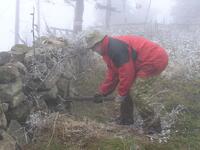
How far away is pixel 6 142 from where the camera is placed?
16.4 feet

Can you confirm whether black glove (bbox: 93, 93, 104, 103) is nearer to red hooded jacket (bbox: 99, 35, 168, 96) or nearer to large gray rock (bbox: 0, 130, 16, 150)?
red hooded jacket (bbox: 99, 35, 168, 96)

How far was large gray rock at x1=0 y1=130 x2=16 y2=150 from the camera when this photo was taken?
16.1 feet

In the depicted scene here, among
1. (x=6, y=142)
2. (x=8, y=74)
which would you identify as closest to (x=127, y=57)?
(x=8, y=74)

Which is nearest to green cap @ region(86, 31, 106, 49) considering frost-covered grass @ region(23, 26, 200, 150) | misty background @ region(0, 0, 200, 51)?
frost-covered grass @ region(23, 26, 200, 150)

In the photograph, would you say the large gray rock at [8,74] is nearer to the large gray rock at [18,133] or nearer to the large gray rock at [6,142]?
the large gray rock at [18,133]

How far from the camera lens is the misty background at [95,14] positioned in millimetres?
25797

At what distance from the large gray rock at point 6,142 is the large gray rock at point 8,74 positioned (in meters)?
1.07

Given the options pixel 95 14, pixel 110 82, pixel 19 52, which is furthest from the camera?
pixel 95 14

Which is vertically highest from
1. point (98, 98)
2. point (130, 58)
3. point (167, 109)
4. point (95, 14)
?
point (130, 58)

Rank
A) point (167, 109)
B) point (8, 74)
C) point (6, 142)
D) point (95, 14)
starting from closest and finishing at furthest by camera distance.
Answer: point (6, 142) → point (8, 74) → point (167, 109) → point (95, 14)

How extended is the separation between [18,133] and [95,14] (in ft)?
137

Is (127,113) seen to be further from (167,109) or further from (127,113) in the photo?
(167,109)

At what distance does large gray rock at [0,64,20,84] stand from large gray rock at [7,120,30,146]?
659 millimetres

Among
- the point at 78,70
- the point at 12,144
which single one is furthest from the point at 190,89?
the point at 12,144
